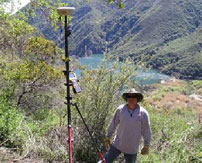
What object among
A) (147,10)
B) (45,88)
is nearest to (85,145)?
(45,88)

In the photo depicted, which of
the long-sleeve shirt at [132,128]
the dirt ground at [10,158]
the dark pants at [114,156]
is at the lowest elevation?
the dirt ground at [10,158]

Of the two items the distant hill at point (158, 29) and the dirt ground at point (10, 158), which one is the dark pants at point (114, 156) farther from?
the distant hill at point (158, 29)

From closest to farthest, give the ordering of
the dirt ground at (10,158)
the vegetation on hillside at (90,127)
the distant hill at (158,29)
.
A: the dirt ground at (10,158)
the vegetation on hillside at (90,127)
the distant hill at (158,29)

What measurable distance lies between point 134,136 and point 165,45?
4487 inches

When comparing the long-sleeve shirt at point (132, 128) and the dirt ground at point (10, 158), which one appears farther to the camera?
the dirt ground at point (10, 158)

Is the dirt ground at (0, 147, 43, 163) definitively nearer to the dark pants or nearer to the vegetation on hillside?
the vegetation on hillside

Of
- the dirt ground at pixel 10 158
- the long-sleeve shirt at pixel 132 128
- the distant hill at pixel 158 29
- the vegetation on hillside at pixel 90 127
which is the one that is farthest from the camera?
the distant hill at pixel 158 29

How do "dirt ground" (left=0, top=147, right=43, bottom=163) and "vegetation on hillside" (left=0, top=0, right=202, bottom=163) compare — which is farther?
"vegetation on hillside" (left=0, top=0, right=202, bottom=163)

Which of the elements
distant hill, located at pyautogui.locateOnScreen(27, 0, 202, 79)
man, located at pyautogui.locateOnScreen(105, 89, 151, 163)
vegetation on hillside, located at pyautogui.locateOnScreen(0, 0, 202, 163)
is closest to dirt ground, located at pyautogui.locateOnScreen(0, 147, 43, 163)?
vegetation on hillside, located at pyautogui.locateOnScreen(0, 0, 202, 163)

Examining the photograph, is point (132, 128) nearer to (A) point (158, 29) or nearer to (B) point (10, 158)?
(B) point (10, 158)

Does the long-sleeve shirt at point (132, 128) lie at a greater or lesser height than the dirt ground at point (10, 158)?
greater

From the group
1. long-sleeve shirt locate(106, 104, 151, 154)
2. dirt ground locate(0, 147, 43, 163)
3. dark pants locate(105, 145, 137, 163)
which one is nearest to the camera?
long-sleeve shirt locate(106, 104, 151, 154)

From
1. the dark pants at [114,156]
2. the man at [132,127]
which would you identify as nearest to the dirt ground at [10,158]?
the dark pants at [114,156]

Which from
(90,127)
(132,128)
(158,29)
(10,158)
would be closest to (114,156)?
(132,128)
